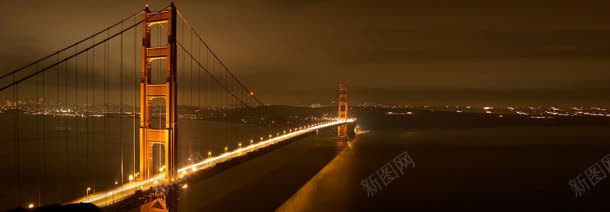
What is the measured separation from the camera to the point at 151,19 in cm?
1636

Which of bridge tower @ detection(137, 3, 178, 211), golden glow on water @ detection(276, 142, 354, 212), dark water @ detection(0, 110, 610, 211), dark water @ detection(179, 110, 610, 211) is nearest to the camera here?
bridge tower @ detection(137, 3, 178, 211)

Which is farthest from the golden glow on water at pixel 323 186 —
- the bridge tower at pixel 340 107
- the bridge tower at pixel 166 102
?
the bridge tower at pixel 340 107

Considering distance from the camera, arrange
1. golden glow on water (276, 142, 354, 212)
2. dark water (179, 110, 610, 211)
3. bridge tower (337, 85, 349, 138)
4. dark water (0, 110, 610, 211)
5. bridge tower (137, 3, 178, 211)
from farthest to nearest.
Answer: bridge tower (337, 85, 349, 138), dark water (0, 110, 610, 211), dark water (179, 110, 610, 211), golden glow on water (276, 142, 354, 212), bridge tower (137, 3, 178, 211)

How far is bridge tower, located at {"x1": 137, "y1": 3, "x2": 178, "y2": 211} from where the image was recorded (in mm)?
15352

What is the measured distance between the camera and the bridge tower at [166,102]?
604 inches

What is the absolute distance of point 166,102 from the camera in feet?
50.3

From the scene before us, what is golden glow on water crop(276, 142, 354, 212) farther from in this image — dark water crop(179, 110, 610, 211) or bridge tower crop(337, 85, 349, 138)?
bridge tower crop(337, 85, 349, 138)

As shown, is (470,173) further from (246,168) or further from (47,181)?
(47,181)

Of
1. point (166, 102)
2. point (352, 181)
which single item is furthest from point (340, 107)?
point (166, 102)

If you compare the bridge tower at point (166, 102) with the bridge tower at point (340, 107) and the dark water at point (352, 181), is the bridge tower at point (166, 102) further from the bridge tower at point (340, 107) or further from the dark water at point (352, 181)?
the bridge tower at point (340, 107)

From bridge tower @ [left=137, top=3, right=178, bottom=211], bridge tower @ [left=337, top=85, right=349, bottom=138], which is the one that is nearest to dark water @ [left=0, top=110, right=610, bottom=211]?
bridge tower @ [left=137, top=3, right=178, bottom=211]

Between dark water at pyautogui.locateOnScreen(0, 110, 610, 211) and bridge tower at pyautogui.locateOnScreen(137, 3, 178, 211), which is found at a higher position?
bridge tower at pyautogui.locateOnScreen(137, 3, 178, 211)

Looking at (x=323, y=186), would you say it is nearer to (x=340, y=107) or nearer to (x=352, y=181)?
(x=352, y=181)

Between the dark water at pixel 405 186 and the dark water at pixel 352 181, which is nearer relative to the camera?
the dark water at pixel 405 186
